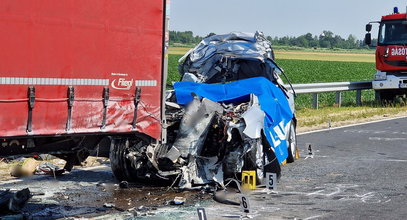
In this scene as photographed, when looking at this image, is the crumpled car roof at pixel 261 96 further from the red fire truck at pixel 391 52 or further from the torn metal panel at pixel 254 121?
the red fire truck at pixel 391 52

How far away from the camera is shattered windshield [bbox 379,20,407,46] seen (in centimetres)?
2831

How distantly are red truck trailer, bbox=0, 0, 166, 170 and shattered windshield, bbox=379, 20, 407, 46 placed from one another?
20073 millimetres

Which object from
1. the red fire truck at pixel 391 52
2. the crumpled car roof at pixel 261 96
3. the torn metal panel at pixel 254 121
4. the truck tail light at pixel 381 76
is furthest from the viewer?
the truck tail light at pixel 381 76

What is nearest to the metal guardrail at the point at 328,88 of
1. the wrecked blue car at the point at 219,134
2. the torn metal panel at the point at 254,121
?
the wrecked blue car at the point at 219,134

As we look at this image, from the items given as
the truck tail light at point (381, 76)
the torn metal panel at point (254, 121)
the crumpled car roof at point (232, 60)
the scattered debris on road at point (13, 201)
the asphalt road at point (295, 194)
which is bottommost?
the asphalt road at point (295, 194)

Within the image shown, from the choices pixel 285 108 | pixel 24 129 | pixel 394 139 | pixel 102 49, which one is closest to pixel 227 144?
pixel 285 108

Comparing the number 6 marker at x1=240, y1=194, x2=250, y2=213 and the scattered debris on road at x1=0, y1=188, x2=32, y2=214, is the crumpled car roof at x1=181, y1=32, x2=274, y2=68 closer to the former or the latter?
the number 6 marker at x1=240, y1=194, x2=250, y2=213

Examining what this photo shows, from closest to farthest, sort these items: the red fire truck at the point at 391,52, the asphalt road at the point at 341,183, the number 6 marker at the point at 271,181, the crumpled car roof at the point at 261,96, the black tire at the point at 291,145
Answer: the asphalt road at the point at 341,183 → the number 6 marker at the point at 271,181 → the crumpled car roof at the point at 261,96 → the black tire at the point at 291,145 → the red fire truck at the point at 391,52

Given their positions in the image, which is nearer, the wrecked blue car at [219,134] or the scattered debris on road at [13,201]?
the scattered debris on road at [13,201]

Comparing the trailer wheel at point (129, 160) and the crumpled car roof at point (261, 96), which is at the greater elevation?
the crumpled car roof at point (261, 96)

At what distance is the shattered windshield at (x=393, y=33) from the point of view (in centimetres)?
2831

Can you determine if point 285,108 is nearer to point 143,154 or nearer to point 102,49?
point 143,154

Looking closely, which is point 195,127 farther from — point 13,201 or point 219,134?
point 13,201

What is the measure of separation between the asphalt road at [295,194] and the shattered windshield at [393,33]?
14.1 meters
